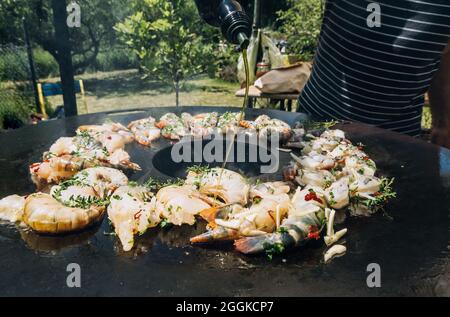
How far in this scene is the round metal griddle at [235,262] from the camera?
1.87m

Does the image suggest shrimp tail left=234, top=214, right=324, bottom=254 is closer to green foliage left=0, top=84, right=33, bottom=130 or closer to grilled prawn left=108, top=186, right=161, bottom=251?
grilled prawn left=108, top=186, right=161, bottom=251

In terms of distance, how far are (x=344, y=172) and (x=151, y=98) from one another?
1576cm

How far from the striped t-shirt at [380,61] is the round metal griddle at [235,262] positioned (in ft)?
6.40

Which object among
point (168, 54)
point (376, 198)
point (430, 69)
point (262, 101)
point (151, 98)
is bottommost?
point (151, 98)

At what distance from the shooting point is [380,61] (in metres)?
4.46

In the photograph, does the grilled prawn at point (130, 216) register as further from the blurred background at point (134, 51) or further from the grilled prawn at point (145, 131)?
the blurred background at point (134, 51)

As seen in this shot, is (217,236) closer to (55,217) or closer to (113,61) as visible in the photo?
(55,217)

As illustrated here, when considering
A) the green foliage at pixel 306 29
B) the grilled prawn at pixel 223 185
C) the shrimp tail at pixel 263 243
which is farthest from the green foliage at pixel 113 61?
the shrimp tail at pixel 263 243

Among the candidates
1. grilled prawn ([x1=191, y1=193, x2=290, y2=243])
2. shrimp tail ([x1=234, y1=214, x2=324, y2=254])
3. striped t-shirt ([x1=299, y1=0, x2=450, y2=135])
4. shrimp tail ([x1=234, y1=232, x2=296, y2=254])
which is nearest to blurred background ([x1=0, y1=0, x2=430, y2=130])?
striped t-shirt ([x1=299, y1=0, x2=450, y2=135])

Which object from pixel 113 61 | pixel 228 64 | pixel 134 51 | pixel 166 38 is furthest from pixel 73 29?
pixel 166 38

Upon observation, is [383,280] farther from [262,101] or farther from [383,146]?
[262,101]

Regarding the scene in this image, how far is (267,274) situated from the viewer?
201cm

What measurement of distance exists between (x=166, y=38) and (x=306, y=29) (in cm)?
678

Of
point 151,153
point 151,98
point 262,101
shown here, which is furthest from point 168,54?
point 151,153
